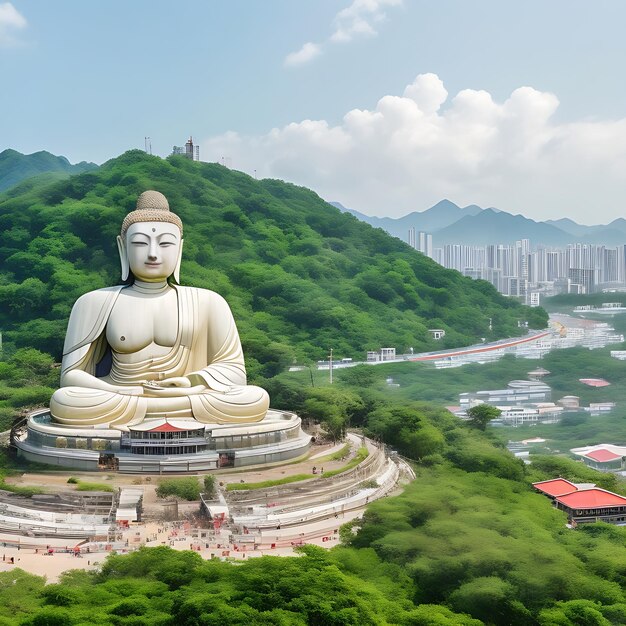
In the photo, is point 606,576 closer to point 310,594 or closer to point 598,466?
point 310,594

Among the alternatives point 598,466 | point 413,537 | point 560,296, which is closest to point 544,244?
point 560,296

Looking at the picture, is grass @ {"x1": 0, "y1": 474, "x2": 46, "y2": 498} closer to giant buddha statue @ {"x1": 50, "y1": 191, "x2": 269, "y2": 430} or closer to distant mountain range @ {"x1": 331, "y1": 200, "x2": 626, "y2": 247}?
giant buddha statue @ {"x1": 50, "y1": 191, "x2": 269, "y2": 430}

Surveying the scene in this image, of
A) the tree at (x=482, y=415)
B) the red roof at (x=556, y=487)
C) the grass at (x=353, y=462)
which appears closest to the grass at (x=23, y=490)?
the grass at (x=353, y=462)

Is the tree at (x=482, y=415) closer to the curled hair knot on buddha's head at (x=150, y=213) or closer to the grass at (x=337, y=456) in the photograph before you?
the grass at (x=337, y=456)

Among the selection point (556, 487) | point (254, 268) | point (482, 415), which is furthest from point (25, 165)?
point (556, 487)

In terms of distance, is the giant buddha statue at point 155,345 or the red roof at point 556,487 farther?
the giant buddha statue at point 155,345
